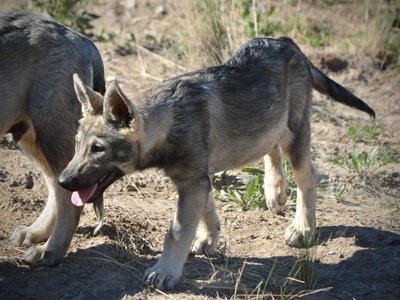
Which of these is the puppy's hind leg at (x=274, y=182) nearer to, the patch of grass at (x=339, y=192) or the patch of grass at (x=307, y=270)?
the patch of grass at (x=339, y=192)

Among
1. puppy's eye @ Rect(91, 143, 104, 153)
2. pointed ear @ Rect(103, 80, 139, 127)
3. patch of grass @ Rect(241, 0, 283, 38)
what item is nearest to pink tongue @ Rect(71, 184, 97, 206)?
puppy's eye @ Rect(91, 143, 104, 153)

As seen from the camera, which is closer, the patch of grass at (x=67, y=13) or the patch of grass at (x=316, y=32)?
the patch of grass at (x=67, y=13)

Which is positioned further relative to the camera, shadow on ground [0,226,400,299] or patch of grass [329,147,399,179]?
patch of grass [329,147,399,179]

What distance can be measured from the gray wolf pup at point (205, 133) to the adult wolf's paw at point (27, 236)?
1133mm

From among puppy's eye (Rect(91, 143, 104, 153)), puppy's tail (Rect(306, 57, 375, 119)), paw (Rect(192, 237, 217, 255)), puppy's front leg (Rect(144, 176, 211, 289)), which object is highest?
puppy's eye (Rect(91, 143, 104, 153))

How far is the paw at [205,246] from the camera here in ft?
19.2

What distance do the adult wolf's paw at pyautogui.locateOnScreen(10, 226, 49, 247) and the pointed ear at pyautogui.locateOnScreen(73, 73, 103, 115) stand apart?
1.43 meters

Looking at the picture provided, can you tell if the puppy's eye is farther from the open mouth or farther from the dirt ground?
the dirt ground

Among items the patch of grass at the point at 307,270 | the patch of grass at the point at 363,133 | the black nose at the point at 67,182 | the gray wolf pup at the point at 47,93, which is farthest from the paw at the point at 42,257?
the patch of grass at the point at 363,133

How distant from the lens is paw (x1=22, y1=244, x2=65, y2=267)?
541cm

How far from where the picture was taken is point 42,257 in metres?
5.43

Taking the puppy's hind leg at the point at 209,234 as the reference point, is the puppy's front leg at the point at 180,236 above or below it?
above

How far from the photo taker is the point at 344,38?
11500mm

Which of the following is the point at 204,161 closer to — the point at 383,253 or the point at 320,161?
the point at 383,253
